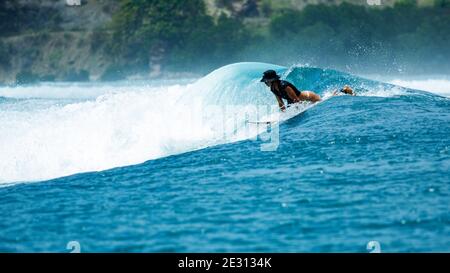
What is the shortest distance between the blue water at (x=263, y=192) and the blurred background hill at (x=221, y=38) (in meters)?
65.7

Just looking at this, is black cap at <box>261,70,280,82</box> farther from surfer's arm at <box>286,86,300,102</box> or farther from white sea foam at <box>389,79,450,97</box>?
white sea foam at <box>389,79,450,97</box>

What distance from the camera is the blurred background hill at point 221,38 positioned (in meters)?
80.4

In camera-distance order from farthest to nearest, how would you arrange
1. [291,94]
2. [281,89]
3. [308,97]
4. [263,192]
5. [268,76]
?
1. [308,97]
2. [291,94]
3. [281,89]
4. [268,76]
5. [263,192]

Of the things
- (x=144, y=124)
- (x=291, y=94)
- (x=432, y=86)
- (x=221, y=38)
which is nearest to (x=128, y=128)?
(x=144, y=124)

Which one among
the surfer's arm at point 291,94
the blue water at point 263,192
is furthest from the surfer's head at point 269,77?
the blue water at point 263,192

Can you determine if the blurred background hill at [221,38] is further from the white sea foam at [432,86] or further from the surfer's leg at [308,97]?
the surfer's leg at [308,97]

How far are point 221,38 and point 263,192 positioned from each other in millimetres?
78538

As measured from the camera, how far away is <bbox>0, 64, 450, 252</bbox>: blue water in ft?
24.3

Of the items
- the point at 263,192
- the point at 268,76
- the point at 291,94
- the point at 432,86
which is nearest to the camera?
the point at 263,192

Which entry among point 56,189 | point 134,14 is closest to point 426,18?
point 134,14

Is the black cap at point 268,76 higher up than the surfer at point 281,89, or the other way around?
the black cap at point 268,76

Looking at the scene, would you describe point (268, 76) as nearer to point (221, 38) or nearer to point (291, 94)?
point (291, 94)

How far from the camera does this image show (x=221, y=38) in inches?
3415

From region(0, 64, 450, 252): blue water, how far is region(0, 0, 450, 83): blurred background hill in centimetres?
6565
